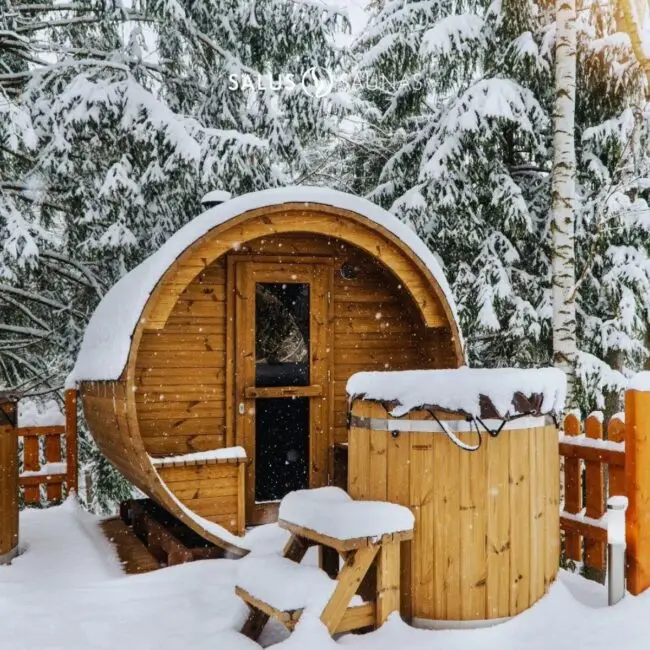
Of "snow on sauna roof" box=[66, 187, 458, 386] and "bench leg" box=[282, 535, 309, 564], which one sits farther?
"snow on sauna roof" box=[66, 187, 458, 386]

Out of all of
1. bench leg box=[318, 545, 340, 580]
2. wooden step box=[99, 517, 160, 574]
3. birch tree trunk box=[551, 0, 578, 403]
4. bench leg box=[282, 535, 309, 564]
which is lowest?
wooden step box=[99, 517, 160, 574]

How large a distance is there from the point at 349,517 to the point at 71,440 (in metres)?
5.31

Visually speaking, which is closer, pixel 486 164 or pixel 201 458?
pixel 201 458

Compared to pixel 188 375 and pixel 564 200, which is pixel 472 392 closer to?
pixel 188 375

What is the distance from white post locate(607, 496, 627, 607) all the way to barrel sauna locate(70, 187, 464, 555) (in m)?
2.83

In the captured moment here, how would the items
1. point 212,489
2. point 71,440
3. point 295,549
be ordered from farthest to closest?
point 71,440 → point 212,489 → point 295,549

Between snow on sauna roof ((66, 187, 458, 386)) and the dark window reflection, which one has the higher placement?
snow on sauna roof ((66, 187, 458, 386))

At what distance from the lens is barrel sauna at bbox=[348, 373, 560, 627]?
4.13m

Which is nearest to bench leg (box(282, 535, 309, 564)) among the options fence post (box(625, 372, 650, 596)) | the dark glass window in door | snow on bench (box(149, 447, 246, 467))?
snow on bench (box(149, 447, 246, 467))

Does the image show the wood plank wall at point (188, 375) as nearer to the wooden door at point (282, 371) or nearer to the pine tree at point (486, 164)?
the wooden door at point (282, 371)

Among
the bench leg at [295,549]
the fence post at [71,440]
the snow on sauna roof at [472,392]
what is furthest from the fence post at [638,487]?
the fence post at [71,440]

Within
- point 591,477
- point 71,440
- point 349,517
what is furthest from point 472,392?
point 71,440

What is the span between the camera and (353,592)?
394 centimetres
